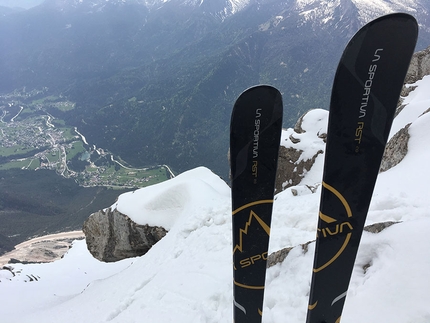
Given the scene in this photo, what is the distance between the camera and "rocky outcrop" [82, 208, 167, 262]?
18.5 m

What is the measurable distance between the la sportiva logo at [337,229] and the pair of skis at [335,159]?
1 centimetres

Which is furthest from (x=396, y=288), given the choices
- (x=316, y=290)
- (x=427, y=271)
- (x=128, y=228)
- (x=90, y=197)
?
(x=90, y=197)

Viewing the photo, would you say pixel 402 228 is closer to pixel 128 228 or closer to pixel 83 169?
pixel 128 228

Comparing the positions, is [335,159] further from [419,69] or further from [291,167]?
[419,69]

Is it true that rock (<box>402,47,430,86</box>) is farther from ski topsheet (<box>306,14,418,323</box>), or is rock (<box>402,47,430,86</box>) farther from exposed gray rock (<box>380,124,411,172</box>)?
ski topsheet (<box>306,14,418,323</box>)

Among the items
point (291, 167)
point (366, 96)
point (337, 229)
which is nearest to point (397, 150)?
point (291, 167)

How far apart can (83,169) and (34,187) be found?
23.7m

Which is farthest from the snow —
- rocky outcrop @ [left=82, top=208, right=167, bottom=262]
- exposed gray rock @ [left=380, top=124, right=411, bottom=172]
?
rocky outcrop @ [left=82, top=208, right=167, bottom=262]

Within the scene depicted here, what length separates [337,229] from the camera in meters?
4.06

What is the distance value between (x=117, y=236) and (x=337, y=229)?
18512 mm

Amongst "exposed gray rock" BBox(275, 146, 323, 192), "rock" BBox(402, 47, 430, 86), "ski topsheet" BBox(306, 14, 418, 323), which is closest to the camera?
"ski topsheet" BBox(306, 14, 418, 323)

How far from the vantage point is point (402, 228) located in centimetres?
566

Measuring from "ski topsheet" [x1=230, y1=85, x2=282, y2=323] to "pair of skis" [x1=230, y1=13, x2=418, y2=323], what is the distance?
0.05 feet

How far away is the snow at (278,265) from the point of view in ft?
15.5
